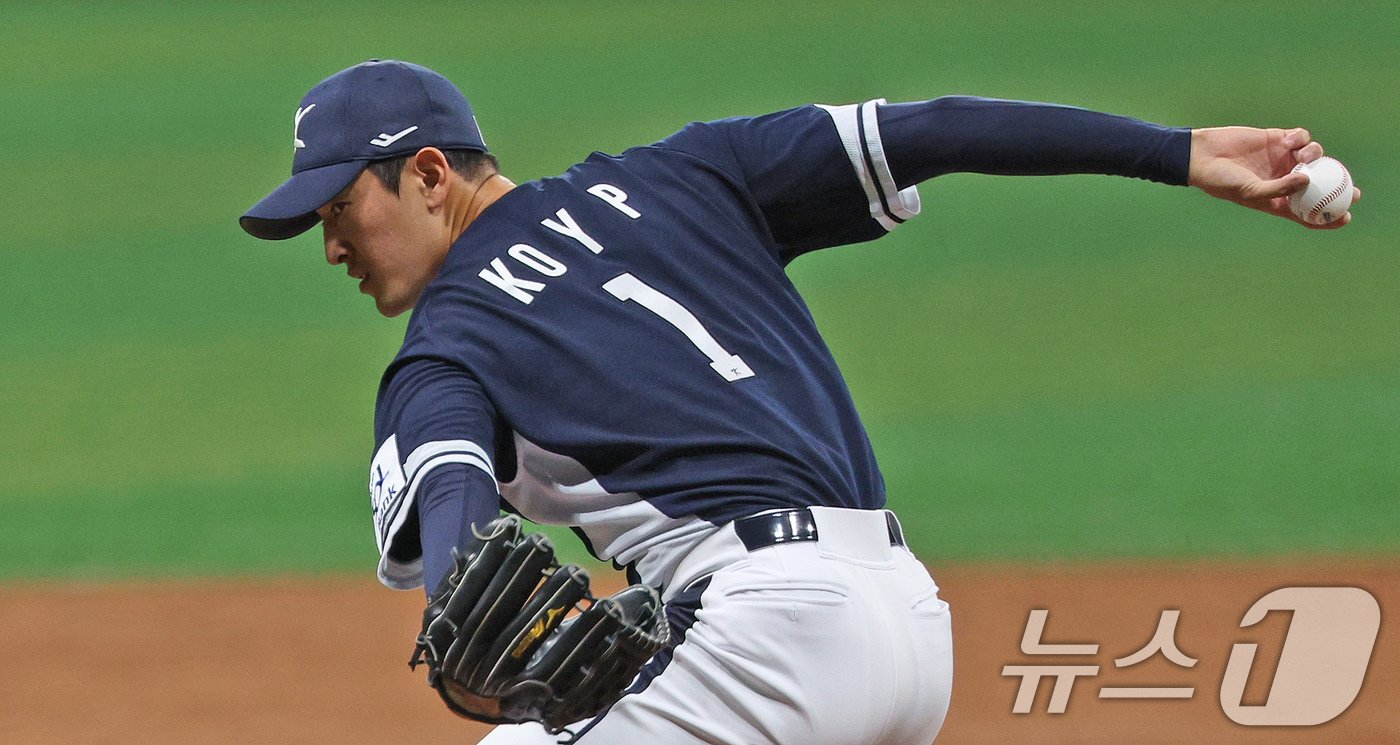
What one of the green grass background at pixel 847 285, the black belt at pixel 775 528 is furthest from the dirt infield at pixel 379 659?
the black belt at pixel 775 528

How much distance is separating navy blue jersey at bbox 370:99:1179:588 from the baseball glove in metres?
0.16

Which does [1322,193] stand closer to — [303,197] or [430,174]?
[430,174]

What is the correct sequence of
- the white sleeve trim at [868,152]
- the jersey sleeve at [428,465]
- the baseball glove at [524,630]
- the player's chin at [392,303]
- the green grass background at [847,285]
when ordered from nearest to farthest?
the baseball glove at [524,630] → the jersey sleeve at [428,465] → the white sleeve trim at [868,152] → the player's chin at [392,303] → the green grass background at [847,285]

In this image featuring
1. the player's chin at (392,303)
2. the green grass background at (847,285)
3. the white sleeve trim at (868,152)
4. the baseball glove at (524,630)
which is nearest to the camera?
the baseball glove at (524,630)

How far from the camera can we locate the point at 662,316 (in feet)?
7.93

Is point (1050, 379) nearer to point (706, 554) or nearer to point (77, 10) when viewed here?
point (706, 554)

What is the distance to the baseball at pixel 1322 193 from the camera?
2.37 metres

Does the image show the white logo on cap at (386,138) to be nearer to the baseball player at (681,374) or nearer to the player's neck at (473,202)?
the baseball player at (681,374)

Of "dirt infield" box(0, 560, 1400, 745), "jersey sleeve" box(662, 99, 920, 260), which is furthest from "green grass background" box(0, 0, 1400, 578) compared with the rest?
"jersey sleeve" box(662, 99, 920, 260)

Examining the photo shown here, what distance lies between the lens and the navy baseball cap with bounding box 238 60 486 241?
260 centimetres

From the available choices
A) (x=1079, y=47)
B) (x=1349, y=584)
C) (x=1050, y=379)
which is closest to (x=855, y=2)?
(x=1079, y=47)

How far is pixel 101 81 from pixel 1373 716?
1181 cm

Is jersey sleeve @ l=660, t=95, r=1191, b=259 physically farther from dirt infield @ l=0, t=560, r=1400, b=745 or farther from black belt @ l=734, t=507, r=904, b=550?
dirt infield @ l=0, t=560, r=1400, b=745

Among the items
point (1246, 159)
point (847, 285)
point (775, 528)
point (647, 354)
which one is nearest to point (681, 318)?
point (647, 354)
